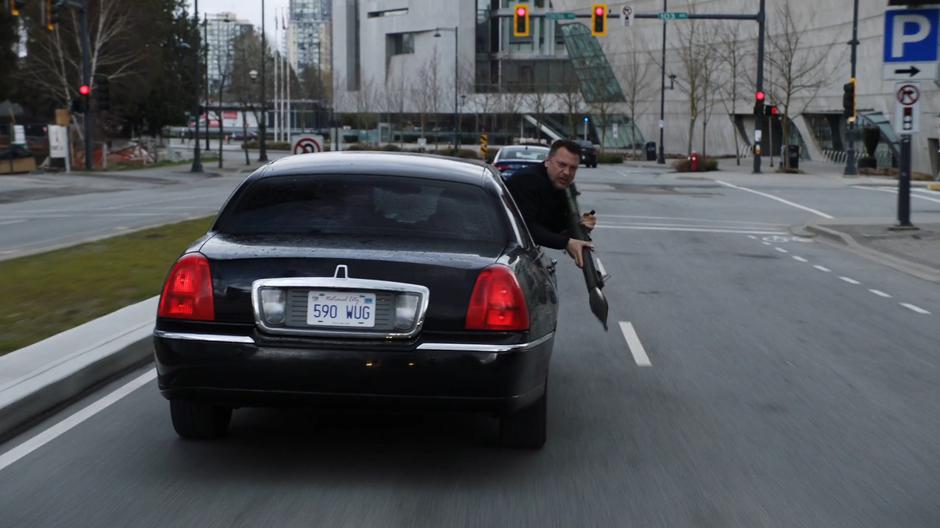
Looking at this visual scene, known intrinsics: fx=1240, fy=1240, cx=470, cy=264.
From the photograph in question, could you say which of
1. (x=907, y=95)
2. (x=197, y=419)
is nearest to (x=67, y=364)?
(x=197, y=419)

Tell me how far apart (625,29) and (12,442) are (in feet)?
287

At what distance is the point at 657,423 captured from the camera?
7.31 metres

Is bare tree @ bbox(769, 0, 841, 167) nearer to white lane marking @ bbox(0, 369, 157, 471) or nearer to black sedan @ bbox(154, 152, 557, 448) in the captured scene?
white lane marking @ bbox(0, 369, 157, 471)

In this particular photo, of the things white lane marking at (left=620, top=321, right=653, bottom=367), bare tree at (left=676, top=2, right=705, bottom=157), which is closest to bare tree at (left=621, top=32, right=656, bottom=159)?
bare tree at (left=676, top=2, right=705, bottom=157)

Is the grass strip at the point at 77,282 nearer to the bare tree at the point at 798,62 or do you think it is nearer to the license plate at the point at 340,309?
the license plate at the point at 340,309

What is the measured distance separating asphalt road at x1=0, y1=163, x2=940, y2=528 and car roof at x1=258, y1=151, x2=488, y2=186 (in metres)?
1.42

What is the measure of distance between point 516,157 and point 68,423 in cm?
2235

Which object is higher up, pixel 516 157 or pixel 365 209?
pixel 365 209

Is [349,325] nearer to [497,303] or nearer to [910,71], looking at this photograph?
[497,303]

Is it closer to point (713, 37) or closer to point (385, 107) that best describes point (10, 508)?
point (713, 37)

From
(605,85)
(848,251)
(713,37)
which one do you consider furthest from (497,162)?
(605,85)

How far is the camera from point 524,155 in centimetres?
2908

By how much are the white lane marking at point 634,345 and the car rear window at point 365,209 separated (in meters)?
3.24

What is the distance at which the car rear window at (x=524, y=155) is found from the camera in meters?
28.7
